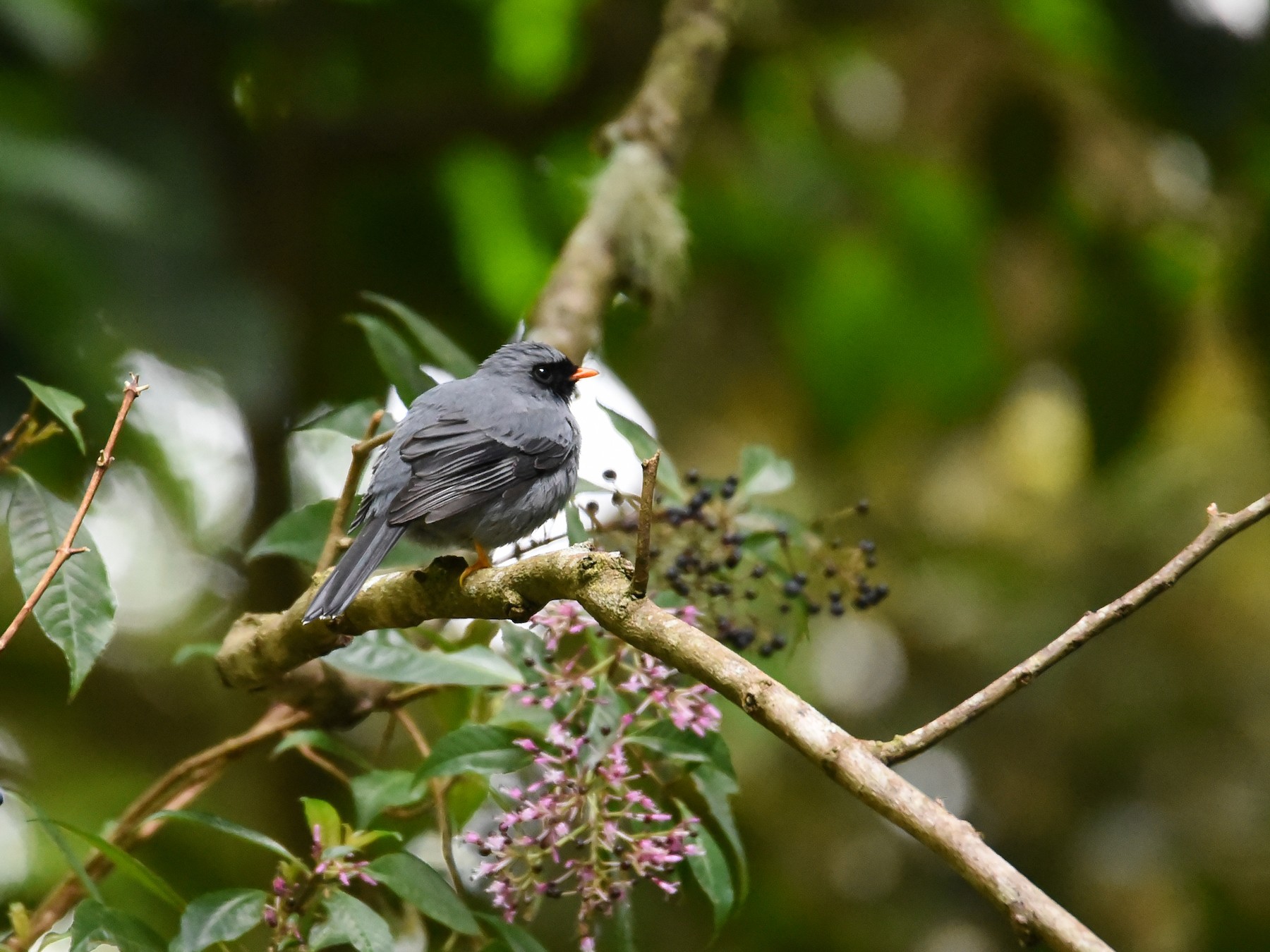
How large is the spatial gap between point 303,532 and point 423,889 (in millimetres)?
1083

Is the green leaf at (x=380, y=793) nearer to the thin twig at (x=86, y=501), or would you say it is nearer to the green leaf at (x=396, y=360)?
the thin twig at (x=86, y=501)

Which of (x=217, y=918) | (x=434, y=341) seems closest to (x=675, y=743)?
(x=217, y=918)

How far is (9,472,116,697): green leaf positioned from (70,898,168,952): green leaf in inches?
15.6

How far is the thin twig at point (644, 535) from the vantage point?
5.48ft

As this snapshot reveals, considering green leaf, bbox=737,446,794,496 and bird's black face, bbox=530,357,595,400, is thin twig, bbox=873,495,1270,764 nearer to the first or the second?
green leaf, bbox=737,446,794,496

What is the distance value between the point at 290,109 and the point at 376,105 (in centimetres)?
38

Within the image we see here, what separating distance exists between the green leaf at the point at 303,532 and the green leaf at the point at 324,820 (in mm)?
828

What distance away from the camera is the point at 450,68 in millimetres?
5680

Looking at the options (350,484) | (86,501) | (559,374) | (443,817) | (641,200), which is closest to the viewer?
(86,501)

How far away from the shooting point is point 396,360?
3.31 meters

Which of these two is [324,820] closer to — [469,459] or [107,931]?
[107,931]

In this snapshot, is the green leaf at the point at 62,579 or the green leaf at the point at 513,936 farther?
the green leaf at the point at 513,936

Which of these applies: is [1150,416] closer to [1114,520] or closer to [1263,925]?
[1114,520]

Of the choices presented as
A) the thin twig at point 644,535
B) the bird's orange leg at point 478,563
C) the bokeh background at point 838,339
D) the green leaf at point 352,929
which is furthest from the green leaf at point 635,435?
the bokeh background at point 838,339
